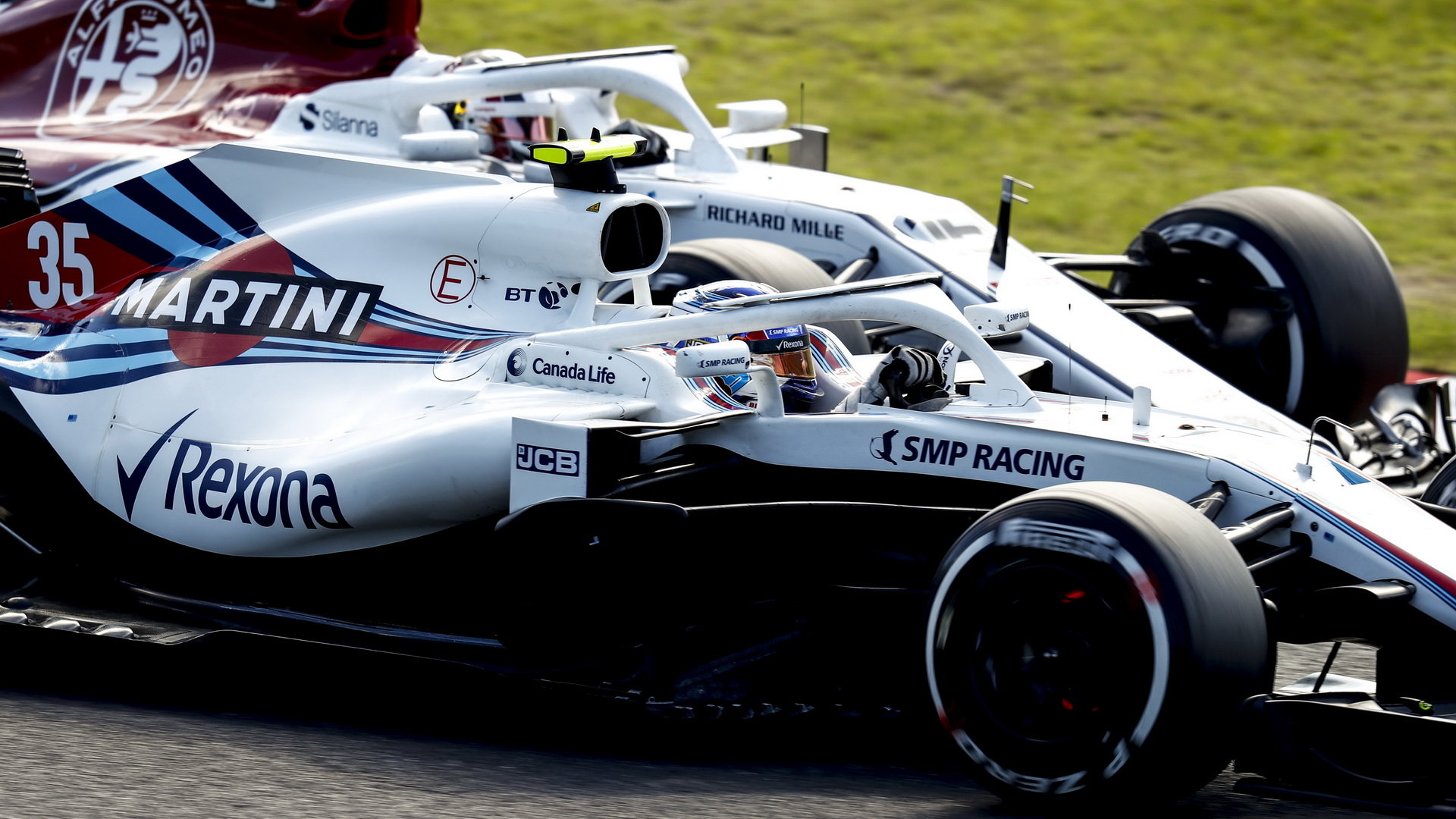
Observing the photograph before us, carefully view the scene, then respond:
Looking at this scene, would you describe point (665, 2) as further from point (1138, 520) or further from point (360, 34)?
point (1138, 520)

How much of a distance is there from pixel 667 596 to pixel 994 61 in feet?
43.1

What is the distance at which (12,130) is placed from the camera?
27.2 feet

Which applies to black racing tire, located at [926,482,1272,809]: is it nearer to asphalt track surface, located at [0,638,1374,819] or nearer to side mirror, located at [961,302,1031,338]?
asphalt track surface, located at [0,638,1374,819]

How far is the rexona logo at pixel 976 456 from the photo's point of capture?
4.10 meters

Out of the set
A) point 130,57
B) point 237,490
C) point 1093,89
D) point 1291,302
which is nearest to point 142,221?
point 237,490

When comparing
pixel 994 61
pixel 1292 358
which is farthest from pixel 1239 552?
pixel 994 61

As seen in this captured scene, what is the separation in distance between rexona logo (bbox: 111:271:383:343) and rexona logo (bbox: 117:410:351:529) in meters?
0.33

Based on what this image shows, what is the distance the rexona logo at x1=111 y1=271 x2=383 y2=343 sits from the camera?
16.9 feet

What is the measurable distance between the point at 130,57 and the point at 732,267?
11.8 ft

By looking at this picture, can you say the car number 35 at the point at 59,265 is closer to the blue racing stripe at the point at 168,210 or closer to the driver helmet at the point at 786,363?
the blue racing stripe at the point at 168,210

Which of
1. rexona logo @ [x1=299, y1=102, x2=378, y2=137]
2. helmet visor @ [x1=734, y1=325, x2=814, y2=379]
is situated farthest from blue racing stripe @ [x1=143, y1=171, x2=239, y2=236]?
rexona logo @ [x1=299, y1=102, x2=378, y2=137]

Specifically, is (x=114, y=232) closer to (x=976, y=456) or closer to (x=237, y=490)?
(x=237, y=490)

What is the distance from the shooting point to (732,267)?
6590mm

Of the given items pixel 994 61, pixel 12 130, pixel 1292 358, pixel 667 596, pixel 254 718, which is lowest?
pixel 254 718
